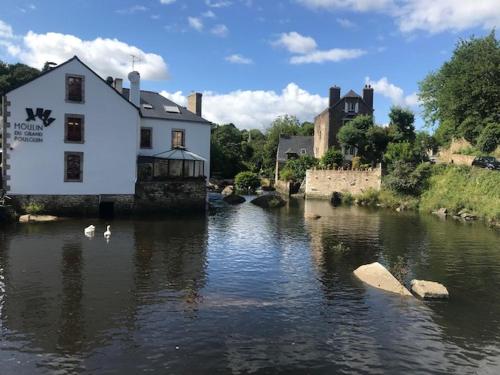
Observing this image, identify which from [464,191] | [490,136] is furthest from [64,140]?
[490,136]

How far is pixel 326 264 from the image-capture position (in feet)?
68.6

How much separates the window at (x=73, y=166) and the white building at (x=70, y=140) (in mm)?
66

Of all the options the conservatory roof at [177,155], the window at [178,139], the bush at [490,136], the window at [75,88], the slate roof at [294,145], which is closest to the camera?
the window at [75,88]

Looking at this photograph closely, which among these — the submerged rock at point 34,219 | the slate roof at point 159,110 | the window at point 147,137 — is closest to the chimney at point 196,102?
the slate roof at point 159,110

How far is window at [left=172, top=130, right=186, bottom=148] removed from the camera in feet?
129

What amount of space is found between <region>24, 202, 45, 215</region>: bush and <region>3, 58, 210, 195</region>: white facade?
831 millimetres

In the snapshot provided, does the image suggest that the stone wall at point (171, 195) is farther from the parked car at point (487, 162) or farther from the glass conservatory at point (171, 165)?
the parked car at point (487, 162)

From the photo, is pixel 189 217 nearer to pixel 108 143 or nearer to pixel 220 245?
pixel 108 143

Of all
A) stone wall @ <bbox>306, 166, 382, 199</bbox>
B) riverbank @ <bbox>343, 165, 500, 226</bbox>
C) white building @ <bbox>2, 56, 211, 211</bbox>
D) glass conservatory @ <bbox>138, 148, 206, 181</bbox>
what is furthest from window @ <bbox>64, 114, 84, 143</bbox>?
stone wall @ <bbox>306, 166, 382, 199</bbox>

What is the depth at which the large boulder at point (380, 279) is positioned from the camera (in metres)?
16.7

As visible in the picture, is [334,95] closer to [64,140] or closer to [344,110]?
[344,110]

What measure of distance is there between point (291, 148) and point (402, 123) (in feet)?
77.3

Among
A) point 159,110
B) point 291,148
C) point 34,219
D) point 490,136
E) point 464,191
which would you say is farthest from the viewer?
point 291,148

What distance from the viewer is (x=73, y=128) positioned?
107 ft
